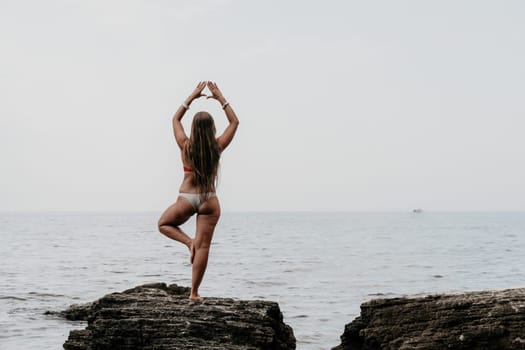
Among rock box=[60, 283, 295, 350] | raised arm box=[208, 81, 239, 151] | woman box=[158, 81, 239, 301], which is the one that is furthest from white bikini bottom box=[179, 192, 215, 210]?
rock box=[60, 283, 295, 350]

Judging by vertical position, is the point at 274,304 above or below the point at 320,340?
above

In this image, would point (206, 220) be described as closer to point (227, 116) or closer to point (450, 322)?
point (227, 116)

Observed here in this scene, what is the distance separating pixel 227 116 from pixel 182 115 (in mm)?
682

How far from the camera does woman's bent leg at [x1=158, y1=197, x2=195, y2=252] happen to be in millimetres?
11609

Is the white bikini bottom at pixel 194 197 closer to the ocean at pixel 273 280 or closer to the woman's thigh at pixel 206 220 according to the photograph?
the woman's thigh at pixel 206 220

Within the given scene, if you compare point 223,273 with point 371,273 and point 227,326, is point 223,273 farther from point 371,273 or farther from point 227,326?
point 227,326

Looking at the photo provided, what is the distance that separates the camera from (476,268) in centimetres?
4550

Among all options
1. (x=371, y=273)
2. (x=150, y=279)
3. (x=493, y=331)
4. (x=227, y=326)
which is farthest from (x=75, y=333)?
(x=371, y=273)

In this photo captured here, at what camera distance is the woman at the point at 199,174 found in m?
Result: 11.4

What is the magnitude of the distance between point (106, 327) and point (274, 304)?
2667 mm

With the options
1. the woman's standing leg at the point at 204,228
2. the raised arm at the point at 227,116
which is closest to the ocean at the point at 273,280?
the woman's standing leg at the point at 204,228

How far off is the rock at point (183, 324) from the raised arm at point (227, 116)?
253cm

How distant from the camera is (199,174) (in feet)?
37.6

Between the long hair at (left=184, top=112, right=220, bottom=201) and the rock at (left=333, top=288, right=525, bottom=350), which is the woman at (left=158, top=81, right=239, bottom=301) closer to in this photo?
the long hair at (left=184, top=112, right=220, bottom=201)
